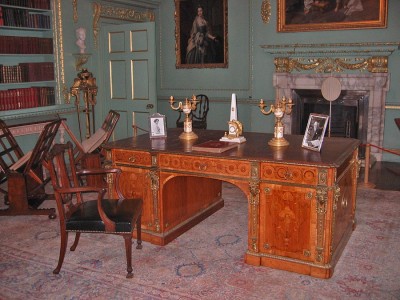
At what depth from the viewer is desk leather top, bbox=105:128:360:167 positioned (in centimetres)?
336

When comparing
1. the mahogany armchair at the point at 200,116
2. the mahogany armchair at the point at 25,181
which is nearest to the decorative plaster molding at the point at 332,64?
the mahogany armchair at the point at 200,116

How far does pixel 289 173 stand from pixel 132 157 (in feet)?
4.74

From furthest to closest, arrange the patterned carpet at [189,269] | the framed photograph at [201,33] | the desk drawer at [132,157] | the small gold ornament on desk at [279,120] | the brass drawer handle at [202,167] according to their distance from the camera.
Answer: the framed photograph at [201,33] < the desk drawer at [132,157] < the small gold ornament on desk at [279,120] < the brass drawer handle at [202,167] < the patterned carpet at [189,269]

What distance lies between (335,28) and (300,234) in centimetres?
491

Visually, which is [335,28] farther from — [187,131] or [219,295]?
[219,295]

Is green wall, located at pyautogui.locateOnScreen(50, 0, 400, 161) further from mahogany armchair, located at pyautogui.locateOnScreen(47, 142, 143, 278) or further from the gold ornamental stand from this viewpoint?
mahogany armchair, located at pyautogui.locateOnScreen(47, 142, 143, 278)

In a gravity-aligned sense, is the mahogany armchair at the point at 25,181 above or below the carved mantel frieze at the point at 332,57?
below

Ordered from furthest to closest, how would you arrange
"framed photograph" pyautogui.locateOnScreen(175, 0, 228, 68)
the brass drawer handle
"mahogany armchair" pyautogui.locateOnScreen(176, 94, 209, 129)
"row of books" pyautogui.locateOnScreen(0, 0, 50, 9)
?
"framed photograph" pyautogui.locateOnScreen(175, 0, 228, 68), "mahogany armchair" pyautogui.locateOnScreen(176, 94, 209, 129), "row of books" pyautogui.locateOnScreen(0, 0, 50, 9), the brass drawer handle

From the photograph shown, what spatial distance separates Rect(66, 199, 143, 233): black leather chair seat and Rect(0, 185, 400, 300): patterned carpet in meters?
0.40

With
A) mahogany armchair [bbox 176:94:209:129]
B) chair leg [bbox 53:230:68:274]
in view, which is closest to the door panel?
mahogany armchair [bbox 176:94:209:129]

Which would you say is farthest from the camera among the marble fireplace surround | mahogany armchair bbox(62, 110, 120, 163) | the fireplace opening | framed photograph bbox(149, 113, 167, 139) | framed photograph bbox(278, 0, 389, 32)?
the fireplace opening

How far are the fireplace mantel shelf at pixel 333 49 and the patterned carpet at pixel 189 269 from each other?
3.32 m

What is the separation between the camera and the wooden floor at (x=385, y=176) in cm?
592

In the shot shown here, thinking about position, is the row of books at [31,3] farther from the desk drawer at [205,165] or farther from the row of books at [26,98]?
the desk drawer at [205,165]
